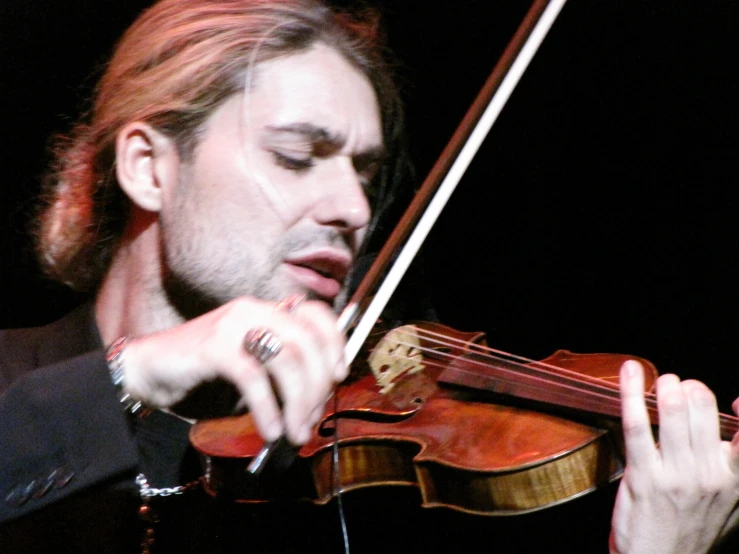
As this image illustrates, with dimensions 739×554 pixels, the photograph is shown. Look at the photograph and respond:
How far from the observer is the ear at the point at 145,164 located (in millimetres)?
1334

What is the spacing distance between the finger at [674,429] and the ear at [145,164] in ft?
2.96

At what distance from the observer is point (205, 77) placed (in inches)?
53.1

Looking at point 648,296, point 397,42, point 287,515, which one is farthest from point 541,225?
point 287,515

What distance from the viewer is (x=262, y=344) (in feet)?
2.53

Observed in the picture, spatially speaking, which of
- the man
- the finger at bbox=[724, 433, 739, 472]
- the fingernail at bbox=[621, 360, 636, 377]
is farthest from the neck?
the finger at bbox=[724, 433, 739, 472]

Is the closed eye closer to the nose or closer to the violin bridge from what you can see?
the nose

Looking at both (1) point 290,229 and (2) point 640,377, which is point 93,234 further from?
(2) point 640,377

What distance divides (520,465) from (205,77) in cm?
90

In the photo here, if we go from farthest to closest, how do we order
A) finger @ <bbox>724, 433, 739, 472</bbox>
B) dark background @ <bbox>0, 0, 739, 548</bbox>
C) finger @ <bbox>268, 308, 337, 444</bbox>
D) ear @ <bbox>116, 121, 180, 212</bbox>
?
dark background @ <bbox>0, 0, 739, 548</bbox>
ear @ <bbox>116, 121, 180, 212</bbox>
finger @ <bbox>724, 433, 739, 472</bbox>
finger @ <bbox>268, 308, 337, 444</bbox>

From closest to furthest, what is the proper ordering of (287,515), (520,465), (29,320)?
1. (520,465)
2. (287,515)
3. (29,320)

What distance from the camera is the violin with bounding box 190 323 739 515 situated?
975 millimetres

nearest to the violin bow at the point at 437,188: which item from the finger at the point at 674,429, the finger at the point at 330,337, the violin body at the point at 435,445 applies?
the finger at the point at 330,337

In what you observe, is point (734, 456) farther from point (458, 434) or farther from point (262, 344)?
point (262, 344)

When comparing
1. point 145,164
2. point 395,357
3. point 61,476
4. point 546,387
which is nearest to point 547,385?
point 546,387
